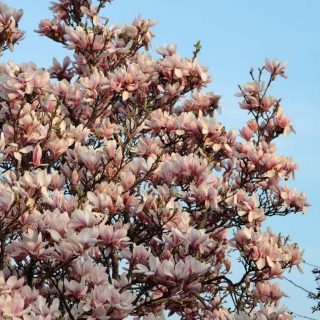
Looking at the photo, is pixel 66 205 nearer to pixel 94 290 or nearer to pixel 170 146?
pixel 94 290

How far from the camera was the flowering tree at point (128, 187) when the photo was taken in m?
5.51

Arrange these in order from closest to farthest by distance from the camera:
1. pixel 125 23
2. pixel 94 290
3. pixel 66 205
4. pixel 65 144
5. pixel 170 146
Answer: pixel 94 290, pixel 66 205, pixel 65 144, pixel 170 146, pixel 125 23

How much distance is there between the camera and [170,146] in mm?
7457

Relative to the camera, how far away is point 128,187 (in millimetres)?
6336

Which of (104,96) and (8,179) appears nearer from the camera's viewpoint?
(8,179)

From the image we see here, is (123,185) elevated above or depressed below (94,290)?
above

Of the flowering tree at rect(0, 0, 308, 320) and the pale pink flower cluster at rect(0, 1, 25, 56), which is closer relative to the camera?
the flowering tree at rect(0, 0, 308, 320)

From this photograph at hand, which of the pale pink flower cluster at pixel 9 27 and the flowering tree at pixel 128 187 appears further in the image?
the pale pink flower cluster at pixel 9 27

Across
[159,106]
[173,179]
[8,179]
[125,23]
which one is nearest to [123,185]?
[173,179]

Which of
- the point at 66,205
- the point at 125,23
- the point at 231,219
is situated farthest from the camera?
the point at 125,23

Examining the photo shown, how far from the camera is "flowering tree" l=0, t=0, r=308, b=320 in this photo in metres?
5.51

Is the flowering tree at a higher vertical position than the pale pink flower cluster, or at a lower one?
lower

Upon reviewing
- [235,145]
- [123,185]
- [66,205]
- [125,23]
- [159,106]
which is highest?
[125,23]

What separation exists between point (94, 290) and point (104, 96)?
2475 mm
